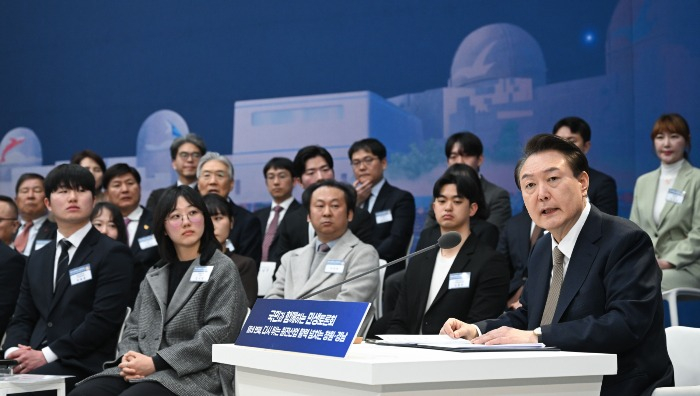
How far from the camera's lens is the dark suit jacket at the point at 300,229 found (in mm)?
5164

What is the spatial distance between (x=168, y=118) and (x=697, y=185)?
14.4 ft

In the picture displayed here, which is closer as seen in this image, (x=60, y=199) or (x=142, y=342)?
→ (x=142, y=342)

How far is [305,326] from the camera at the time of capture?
209cm

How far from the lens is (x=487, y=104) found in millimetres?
5934

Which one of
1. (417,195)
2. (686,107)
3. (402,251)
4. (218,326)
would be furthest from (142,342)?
(686,107)

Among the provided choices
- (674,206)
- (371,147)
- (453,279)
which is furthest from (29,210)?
(674,206)

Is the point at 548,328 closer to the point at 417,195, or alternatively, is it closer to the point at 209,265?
the point at 209,265

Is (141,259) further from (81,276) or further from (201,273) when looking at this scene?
(201,273)

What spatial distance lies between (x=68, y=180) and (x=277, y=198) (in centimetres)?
170

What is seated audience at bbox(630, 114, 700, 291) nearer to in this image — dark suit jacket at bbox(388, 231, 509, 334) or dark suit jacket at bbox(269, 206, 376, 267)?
dark suit jacket at bbox(388, 231, 509, 334)

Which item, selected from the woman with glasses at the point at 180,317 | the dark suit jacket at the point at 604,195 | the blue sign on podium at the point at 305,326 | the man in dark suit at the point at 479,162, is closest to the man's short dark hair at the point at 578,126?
the dark suit jacket at the point at 604,195

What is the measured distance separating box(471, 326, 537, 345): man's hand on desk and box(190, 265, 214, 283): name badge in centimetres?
168

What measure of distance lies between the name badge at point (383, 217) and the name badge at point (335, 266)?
3.40ft

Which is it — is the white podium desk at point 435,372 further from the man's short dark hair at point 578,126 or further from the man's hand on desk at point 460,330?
the man's short dark hair at point 578,126
